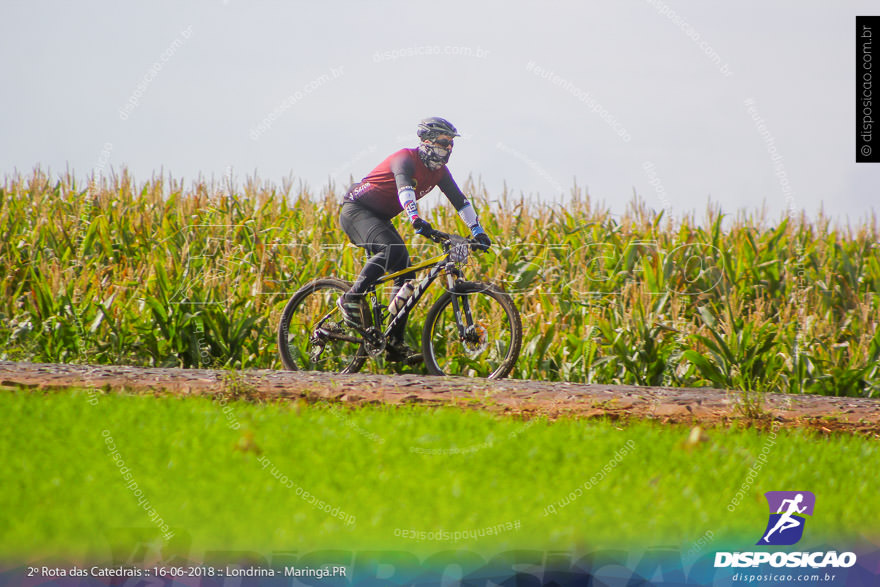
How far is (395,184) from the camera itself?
300 inches

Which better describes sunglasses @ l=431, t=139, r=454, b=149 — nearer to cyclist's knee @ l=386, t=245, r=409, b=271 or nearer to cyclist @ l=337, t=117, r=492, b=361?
cyclist @ l=337, t=117, r=492, b=361

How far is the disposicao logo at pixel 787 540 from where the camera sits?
392 cm

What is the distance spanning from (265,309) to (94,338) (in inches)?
69.8

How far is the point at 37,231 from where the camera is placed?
37.2 feet

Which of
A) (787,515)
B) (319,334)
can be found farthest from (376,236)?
(787,515)

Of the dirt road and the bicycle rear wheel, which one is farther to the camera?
the bicycle rear wheel

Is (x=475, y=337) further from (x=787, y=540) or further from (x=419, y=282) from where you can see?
(x=787, y=540)

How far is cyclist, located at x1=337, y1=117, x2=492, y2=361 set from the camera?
7.29 metres

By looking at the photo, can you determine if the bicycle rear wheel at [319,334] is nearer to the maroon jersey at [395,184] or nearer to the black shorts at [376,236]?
the black shorts at [376,236]

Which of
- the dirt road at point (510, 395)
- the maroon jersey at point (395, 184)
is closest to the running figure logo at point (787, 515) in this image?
the dirt road at point (510, 395)

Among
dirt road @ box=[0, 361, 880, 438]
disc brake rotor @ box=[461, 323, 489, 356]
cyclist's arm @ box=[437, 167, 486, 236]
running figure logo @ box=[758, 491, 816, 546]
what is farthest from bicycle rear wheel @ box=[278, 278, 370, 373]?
running figure logo @ box=[758, 491, 816, 546]

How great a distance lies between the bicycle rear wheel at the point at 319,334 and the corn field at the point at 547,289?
41cm

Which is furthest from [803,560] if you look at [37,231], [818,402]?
[37,231]

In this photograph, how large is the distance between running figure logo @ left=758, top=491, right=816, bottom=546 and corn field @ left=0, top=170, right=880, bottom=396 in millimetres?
3130
